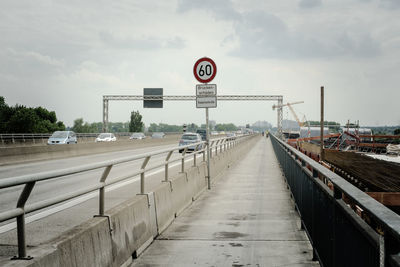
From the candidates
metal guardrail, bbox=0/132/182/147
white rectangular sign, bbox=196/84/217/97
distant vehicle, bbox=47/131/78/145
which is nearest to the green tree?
metal guardrail, bbox=0/132/182/147

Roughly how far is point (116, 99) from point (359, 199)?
77.7m

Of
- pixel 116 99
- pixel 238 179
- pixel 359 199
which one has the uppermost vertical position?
pixel 116 99

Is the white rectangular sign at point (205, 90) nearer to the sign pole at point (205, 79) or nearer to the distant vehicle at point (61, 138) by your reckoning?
the sign pole at point (205, 79)

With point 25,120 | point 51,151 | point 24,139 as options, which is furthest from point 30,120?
point 51,151

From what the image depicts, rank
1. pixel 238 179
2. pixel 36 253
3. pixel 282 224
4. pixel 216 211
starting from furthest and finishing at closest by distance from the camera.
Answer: pixel 238 179 → pixel 216 211 → pixel 282 224 → pixel 36 253

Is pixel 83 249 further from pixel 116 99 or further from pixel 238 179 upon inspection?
pixel 116 99

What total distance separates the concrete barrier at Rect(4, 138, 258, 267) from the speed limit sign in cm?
453

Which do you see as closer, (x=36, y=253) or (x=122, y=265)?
(x=36, y=253)

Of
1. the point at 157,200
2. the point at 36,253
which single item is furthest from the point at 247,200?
the point at 36,253

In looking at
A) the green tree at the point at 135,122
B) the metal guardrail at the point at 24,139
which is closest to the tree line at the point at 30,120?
the green tree at the point at 135,122

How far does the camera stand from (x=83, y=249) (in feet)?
14.8

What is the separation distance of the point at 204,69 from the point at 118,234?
8800 mm

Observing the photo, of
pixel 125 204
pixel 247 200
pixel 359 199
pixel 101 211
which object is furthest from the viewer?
pixel 247 200

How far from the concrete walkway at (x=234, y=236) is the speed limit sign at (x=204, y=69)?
3642mm
